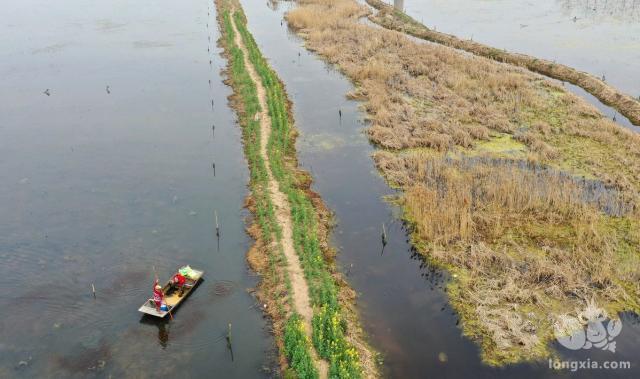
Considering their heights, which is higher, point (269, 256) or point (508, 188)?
point (508, 188)

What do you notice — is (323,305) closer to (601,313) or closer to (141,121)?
(601,313)

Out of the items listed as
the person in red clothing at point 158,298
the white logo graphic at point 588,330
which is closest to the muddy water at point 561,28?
the white logo graphic at point 588,330

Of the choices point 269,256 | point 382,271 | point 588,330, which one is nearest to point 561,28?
point 382,271

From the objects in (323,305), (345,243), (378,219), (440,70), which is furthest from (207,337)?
(440,70)

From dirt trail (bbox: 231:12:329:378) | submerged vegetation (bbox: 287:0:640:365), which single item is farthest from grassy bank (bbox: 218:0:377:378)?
submerged vegetation (bbox: 287:0:640:365)

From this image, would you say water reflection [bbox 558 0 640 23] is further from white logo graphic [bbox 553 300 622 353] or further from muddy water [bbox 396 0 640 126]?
white logo graphic [bbox 553 300 622 353]

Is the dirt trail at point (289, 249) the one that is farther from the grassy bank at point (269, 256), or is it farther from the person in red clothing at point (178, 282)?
the person in red clothing at point (178, 282)

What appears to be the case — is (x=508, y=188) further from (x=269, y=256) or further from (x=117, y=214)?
(x=117, y=214)
